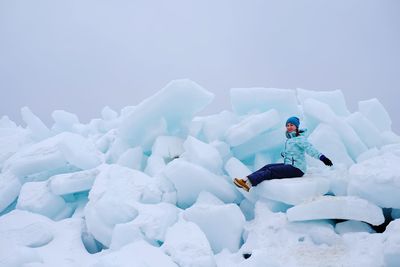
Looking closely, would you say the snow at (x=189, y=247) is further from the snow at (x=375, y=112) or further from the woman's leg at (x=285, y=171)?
the snow at (x=375, y=112)

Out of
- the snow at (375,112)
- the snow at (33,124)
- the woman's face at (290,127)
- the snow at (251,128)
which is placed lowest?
the snow at (33,124)

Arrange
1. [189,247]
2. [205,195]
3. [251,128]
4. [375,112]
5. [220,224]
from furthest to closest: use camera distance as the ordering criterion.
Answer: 1. [375,112]
2. [251,128]
3. [205,195]
4. [220,224]
5. [189,247]

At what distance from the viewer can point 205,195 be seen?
2.79 metres

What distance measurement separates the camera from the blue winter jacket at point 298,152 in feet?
9.37

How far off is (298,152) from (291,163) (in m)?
0.10

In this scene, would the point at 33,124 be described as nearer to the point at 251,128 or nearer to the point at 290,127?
the point at 251,128

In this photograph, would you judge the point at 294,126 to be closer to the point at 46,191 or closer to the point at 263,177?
the point at 263,177

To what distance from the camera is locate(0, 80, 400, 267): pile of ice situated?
82.7 inches

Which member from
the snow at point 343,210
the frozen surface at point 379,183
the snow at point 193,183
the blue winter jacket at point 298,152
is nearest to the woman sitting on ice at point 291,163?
the blue winter jacket at point 298,152

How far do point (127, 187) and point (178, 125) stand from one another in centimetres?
123

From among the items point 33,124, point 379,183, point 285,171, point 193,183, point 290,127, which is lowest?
point 33,124

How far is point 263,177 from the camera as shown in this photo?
2.65 meters

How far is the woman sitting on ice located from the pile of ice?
8 centimetres

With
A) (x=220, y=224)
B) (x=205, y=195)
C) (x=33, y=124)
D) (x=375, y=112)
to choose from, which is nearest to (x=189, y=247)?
(x=220, y=224)
